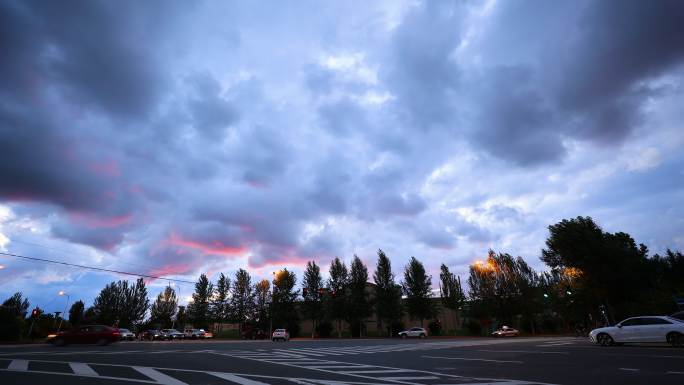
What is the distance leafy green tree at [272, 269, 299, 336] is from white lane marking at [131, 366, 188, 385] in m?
58.4

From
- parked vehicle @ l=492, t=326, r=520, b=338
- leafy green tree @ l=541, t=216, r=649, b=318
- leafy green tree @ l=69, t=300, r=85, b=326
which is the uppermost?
leafy green tree @ l=541, t=216, r=649, b=318

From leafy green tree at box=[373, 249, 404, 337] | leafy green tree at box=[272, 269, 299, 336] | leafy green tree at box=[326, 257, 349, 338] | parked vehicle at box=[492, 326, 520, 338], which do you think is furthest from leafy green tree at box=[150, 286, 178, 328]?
parked vehicle at box=[492, 326, 520, 338]

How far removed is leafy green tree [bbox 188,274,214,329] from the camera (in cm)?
7862

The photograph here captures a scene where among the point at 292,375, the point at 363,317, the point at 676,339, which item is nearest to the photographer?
the point at 292,375

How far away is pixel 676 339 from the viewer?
17.8m

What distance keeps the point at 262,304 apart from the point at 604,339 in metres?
65.5

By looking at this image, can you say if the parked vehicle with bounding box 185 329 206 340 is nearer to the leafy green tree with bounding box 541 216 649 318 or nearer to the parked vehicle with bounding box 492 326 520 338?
the parked vehicle with bounding box 492 326 520 338

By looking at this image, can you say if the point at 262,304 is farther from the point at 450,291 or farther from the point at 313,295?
the point at 450,291

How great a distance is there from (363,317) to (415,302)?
9390mm

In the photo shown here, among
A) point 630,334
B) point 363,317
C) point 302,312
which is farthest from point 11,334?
point 630,334

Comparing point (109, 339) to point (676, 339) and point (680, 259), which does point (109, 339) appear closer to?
point (676, 339)

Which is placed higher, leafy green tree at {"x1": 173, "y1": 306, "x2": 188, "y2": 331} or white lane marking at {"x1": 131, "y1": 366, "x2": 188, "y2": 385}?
white lane marking at {"x1": 131, "y1": 366, "x2": 188, "y2": 385}

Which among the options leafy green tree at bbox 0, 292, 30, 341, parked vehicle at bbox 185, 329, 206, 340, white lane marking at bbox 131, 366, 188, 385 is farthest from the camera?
parked vehicle at bbox 185, 329, 206, 340

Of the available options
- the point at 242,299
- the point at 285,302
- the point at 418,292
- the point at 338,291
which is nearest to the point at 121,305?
the point at 242,299
